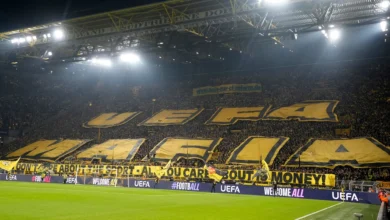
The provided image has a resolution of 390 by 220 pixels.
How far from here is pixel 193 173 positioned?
3447cm

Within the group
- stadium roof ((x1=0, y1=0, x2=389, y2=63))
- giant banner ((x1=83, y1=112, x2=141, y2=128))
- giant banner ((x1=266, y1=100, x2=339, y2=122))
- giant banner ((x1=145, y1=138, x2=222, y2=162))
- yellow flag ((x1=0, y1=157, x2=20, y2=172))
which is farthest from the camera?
giant banner ((x1=83, y1=112, x2=141, y2=128))

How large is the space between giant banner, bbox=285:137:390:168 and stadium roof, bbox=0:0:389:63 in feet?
34.2

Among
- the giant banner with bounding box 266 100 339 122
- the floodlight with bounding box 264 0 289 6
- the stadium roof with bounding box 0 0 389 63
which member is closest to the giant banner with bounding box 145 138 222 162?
the giant banner with bounding box 266 100 339 122

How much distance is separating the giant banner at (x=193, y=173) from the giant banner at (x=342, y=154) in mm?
2511

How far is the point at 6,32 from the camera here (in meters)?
40.5

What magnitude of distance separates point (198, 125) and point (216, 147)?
223 inches

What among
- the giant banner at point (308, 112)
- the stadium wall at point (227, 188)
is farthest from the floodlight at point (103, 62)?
the giant banner at point (308, 112)

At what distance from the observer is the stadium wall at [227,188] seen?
2597 centimetres

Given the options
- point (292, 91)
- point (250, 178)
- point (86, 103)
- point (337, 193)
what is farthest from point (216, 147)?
point (86, 103)

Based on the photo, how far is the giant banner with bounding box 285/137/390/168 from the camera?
32.2m

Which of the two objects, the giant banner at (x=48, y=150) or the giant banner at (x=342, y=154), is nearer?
the giant banner at (x=342, y=154)

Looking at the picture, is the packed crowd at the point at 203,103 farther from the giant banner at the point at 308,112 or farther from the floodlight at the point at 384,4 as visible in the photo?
the floodlight at the point at 384,4

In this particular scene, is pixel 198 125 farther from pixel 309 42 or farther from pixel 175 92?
pixel 309 42

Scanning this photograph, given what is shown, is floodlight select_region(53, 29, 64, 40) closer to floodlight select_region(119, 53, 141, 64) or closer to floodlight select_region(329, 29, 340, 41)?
floodlight select_region(119, 53, 141, 64)
